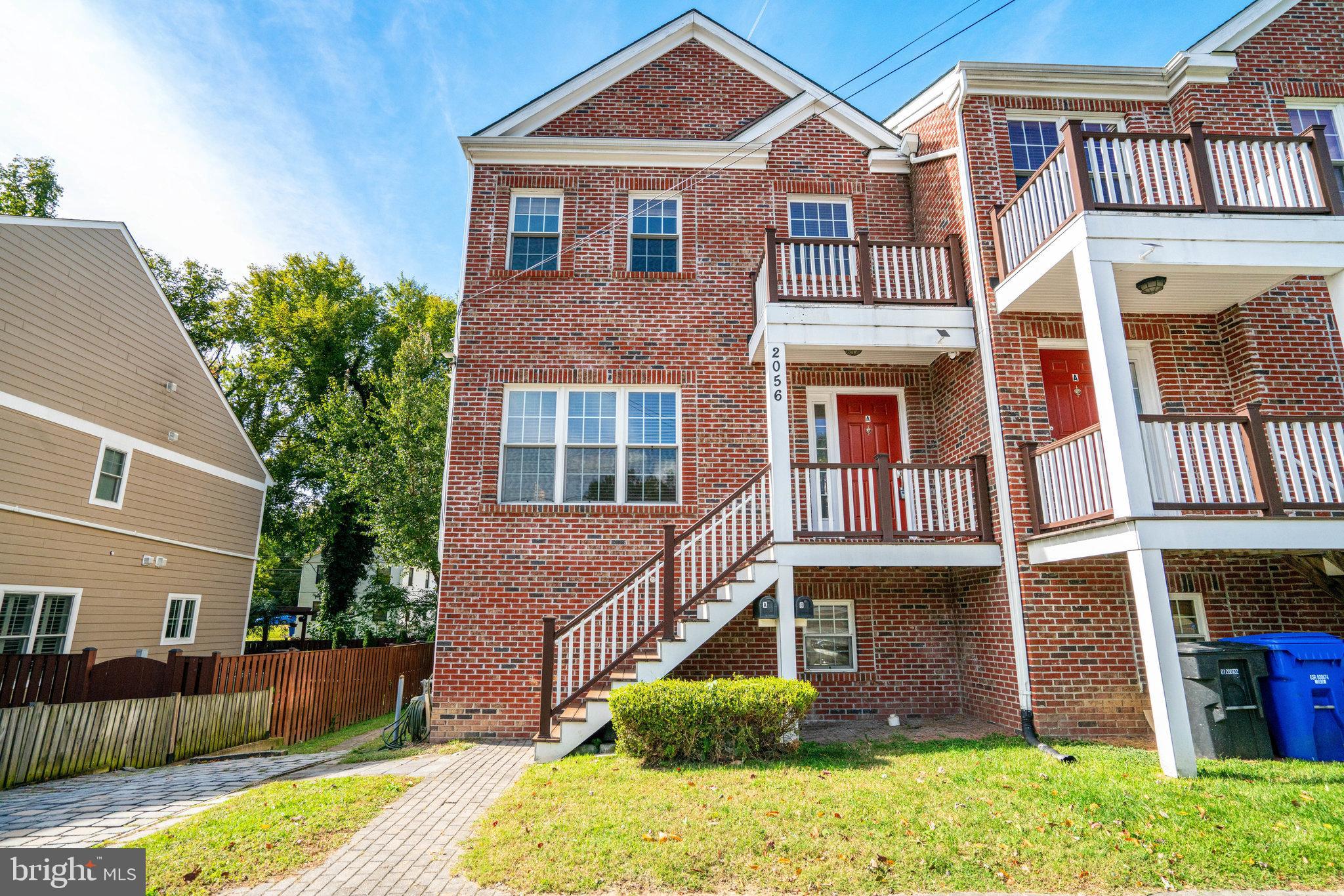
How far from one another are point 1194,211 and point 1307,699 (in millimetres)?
5315

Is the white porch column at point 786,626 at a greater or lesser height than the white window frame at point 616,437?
lesser

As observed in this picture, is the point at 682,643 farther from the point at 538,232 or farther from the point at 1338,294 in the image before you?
the point at 1338,294

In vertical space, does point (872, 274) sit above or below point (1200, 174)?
below

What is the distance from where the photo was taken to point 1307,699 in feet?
21.6

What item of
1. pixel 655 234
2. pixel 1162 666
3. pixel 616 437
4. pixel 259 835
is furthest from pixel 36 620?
pixel 1162 666

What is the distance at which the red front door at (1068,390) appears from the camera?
9430mm

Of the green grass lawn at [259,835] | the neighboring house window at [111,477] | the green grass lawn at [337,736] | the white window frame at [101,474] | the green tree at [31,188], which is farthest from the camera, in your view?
the green tree at [31,188]

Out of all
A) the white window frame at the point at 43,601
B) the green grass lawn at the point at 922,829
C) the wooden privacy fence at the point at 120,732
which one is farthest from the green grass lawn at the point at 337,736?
the green grass lawn at the point at 922,829

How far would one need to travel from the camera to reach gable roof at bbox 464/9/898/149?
11.3 meters

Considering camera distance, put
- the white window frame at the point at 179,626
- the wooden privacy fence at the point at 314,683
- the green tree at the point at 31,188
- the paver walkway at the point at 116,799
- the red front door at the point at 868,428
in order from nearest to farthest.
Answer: the paver walkway at the point at 116,799 → the red front door at the point at 868,428 → the wooden privacy fence at the point at 314,683 → the white window frame at the point at 179,626 → the green tree at the point at 31,188

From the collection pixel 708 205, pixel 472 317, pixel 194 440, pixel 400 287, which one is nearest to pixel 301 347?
pixel 400 287

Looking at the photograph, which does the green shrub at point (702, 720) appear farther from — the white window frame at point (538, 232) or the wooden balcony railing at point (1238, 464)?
the white window frame at point (538, 232)

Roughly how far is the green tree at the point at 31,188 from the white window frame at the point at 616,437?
2266cm

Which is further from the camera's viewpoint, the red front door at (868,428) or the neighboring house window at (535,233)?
the neighboring house window at (535,233)
